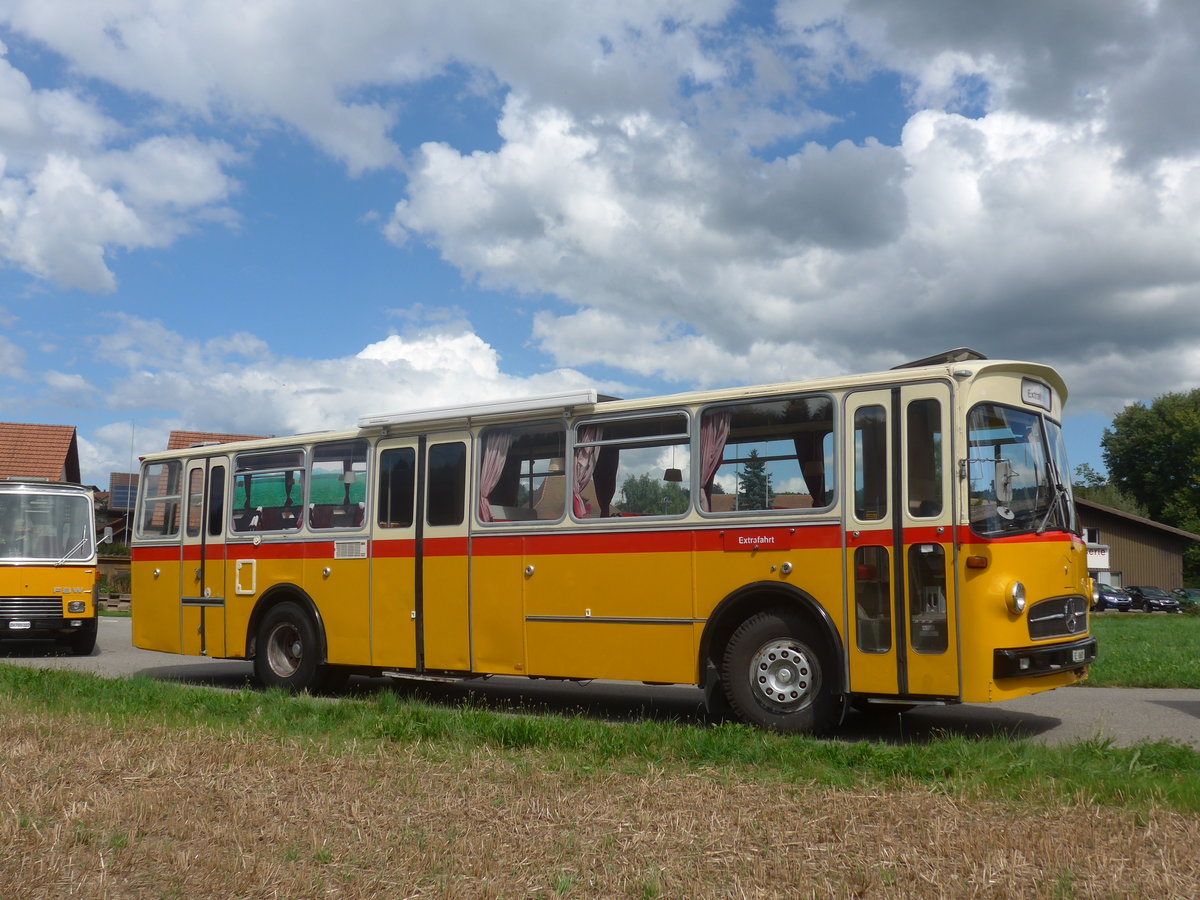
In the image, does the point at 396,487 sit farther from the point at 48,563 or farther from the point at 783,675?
the point at 48,563

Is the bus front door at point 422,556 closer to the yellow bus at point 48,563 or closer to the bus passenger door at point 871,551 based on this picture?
the bus passenger door at point 871,551

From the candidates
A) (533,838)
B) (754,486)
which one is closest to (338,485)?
(754,486)

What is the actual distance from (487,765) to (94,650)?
47.0ft

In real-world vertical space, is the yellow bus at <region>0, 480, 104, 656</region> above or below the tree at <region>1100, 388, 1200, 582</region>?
below

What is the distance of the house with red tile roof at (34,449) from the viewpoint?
47.7m

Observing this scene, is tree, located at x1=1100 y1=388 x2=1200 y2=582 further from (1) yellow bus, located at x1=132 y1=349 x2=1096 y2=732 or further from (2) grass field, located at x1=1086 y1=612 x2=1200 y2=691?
(1) yellow bus, located at x1=132 y1=349 x2=1096 y2=732

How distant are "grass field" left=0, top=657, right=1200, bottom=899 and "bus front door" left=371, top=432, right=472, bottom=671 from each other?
2607mm

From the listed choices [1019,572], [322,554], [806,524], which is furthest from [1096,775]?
[322,554]

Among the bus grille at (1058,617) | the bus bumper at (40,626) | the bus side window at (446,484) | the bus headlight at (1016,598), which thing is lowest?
the bus bumper at (40,626)

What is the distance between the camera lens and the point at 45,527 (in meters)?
18.4

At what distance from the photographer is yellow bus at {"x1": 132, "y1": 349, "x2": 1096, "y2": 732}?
8.35 metres

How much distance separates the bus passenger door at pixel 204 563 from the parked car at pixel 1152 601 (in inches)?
2047

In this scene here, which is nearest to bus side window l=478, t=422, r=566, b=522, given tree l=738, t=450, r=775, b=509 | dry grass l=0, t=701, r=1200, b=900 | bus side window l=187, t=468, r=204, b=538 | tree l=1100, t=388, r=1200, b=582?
tree l=738, t=450, r=775, b=509

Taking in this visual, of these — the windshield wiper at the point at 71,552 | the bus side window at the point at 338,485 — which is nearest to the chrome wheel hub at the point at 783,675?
the bus side window at the point at 338,485
